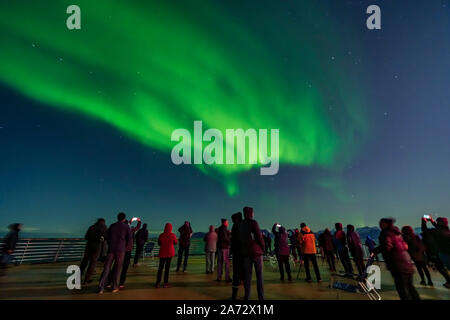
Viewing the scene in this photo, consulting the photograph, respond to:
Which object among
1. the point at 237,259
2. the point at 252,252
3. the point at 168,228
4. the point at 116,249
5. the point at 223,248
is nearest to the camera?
the point at 252,252

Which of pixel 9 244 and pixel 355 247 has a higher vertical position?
pixel 9 244

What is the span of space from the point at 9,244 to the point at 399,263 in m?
9.87

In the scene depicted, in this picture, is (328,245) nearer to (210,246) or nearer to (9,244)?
(210,246)

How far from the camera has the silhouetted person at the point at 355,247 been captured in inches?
302

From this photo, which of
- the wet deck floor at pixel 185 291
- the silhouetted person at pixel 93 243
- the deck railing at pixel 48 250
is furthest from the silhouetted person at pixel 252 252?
the deck railing at pixel 48 250

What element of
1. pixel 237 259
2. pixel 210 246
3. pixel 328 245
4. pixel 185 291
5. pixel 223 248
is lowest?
pixel 185 291

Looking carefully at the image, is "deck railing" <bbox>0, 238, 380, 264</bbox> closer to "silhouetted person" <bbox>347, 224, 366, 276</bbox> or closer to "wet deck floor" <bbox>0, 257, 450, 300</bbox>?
"wet deck floor" <bbox>0, 257, 450, 300</bbox>

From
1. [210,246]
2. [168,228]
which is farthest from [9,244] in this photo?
→ [210,246]

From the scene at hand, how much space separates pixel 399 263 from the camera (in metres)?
4.05
